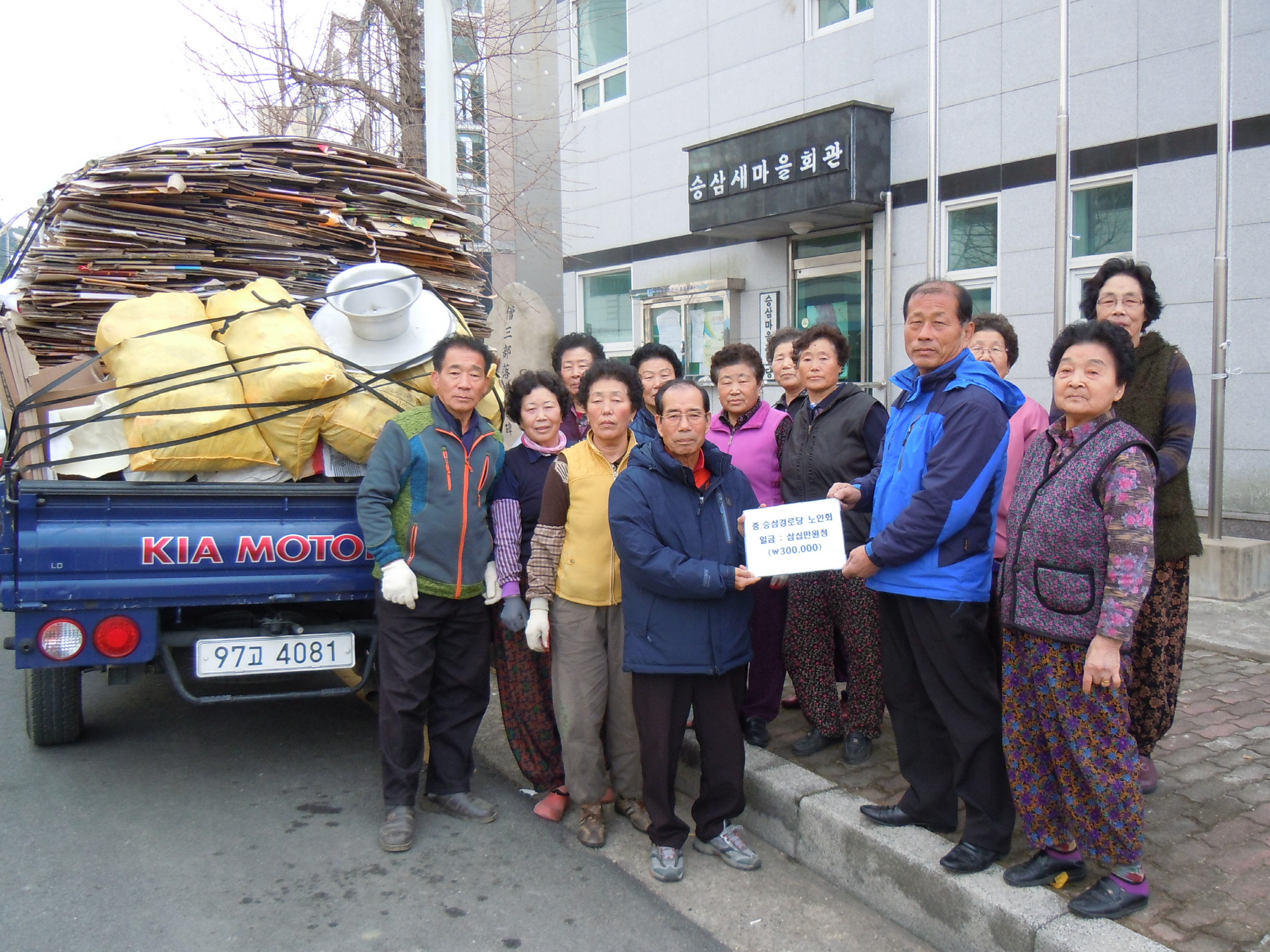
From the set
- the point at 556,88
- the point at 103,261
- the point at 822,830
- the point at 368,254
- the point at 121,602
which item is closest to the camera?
the point at 822,830

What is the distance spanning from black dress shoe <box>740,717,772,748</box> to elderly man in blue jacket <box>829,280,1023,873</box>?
3.04 feet

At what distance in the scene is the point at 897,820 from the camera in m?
3.31

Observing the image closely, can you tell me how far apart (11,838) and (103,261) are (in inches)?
103

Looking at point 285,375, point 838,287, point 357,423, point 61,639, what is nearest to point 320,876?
point 61,639

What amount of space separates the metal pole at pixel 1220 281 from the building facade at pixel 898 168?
0.84m

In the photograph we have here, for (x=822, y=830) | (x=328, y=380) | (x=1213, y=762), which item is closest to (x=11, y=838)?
(x=328, y=380)

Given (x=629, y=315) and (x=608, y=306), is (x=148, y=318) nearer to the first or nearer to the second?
(x=629, y=315)

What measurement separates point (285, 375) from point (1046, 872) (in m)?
Result: 3.17

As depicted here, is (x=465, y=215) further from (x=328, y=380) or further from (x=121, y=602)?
(x=121, y=602)

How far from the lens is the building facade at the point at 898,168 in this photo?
7.59 meters

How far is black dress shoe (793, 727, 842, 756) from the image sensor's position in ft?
13.3

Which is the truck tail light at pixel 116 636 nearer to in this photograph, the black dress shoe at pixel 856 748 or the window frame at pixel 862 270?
the black dress shoe at pixel 856 748

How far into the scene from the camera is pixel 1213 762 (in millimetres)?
3832

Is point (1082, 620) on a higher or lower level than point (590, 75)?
lower
